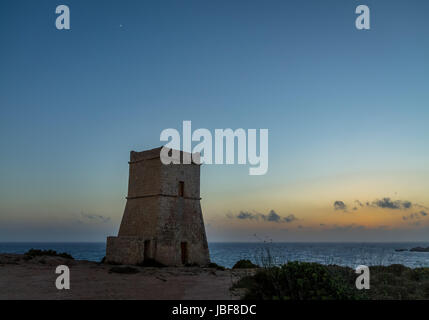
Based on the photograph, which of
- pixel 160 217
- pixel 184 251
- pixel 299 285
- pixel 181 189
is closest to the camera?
pixel 299 285

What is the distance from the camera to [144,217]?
20.7 m

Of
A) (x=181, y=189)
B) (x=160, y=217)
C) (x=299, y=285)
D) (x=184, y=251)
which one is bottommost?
(x=184, y=251)

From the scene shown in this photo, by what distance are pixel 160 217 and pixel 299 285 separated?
12982 millimetres

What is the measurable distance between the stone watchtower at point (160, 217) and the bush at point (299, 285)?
1080cm

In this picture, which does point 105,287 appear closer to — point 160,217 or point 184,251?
point 160,217

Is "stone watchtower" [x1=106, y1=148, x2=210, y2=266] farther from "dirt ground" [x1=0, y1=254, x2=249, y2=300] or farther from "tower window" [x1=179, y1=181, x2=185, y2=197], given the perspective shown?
"dirt ground" [x1=0, y1=254, x2=249, y2=300]

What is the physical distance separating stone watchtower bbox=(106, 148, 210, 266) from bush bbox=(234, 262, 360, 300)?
10.8 m

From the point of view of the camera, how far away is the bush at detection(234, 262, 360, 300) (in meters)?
7.83

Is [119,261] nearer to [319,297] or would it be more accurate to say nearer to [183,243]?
[183,243]

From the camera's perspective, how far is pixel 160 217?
19922 mm

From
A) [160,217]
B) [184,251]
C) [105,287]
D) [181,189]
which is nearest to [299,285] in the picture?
[105,287]

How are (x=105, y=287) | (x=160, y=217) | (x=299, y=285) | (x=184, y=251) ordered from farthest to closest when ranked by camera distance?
(x=184, y=251), (x=160, y=217), (x=105, y=287), (x=299, y=285)
